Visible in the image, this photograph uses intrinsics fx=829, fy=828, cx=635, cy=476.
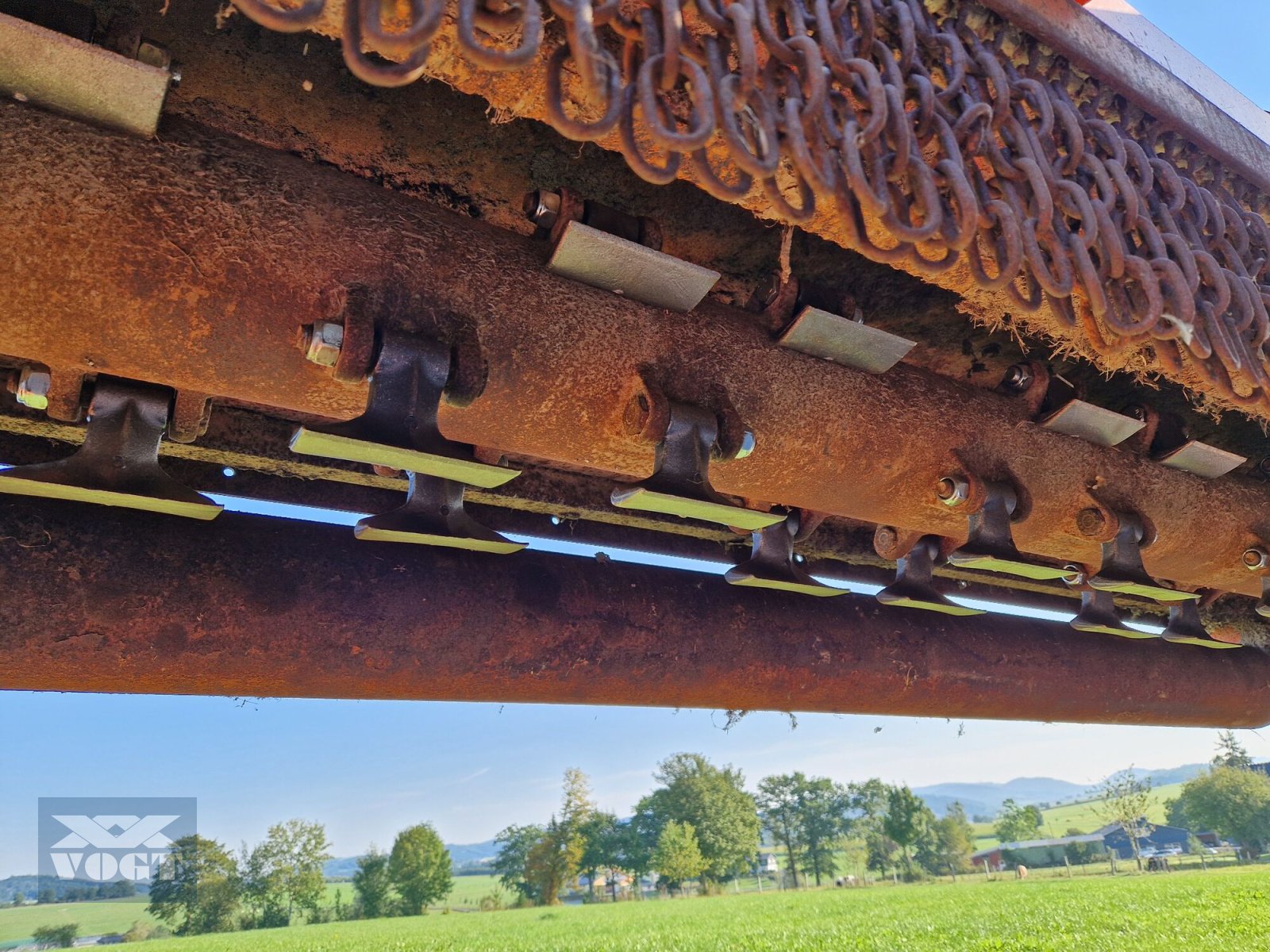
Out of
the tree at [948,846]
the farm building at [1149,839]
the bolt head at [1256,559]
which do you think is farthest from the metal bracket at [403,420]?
the farm building at [1149,839]

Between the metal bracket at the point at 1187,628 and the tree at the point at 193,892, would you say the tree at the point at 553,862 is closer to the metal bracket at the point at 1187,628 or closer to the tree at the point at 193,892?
the tree at the point at 193,892

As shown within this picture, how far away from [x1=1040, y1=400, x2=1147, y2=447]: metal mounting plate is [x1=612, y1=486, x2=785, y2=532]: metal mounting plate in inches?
40.9

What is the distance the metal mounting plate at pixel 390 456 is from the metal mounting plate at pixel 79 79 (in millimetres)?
497

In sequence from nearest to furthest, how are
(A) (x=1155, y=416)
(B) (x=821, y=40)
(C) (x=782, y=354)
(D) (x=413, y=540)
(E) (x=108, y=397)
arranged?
1. (B) (x=821, y=40)
2. (E) (x=108, y=397)
3. (D) (x=413, y=540)
4. (C) (x=782, y=354)
5. (A) (x=1155, y=416)

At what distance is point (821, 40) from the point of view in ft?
3.92

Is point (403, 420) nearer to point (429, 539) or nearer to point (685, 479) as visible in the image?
point (429, 539)

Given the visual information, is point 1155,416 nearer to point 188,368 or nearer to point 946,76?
point 946,76

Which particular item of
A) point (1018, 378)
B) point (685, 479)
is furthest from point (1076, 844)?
point (685, 479)

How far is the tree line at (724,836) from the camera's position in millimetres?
71188

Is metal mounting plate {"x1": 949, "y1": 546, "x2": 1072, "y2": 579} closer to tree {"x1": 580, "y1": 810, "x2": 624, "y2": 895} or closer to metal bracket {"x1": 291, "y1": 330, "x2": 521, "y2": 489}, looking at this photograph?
metal bracket {"x1": 291, "y1": 330, "x2": 521, "y2": 489}

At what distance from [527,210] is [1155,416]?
6.33ft

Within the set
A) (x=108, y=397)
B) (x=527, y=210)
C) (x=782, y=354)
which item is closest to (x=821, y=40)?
(x=527, y=210)

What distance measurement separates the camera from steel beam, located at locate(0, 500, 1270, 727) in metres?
1.51

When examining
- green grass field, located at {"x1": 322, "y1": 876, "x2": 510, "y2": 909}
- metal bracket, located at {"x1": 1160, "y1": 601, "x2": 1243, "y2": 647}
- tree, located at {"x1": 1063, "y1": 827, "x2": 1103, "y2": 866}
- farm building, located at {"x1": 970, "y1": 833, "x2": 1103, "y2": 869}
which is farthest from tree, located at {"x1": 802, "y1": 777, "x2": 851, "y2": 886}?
metal bracket, located at {"x1": 1160, "y1": 601, "x2": 1243, "y2": 647}
